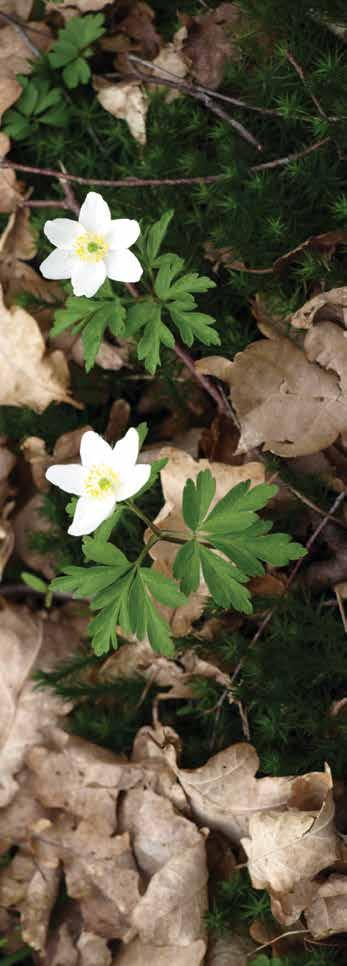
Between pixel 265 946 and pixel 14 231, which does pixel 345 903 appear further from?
pixel 14 231

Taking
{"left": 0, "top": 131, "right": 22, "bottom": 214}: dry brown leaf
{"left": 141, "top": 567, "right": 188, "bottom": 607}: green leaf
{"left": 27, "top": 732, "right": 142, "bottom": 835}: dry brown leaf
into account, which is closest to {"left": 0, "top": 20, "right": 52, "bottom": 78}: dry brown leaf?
{"left": 0, "top": 131, "right": 22, "bottom": 214}: dry brown leaf

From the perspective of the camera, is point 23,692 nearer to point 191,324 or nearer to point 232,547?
point 232,547

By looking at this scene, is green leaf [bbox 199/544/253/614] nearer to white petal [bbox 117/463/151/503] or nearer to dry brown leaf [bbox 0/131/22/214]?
white petal [bbox 117/463/151/503]

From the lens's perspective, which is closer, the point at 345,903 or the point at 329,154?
the point at 345,903

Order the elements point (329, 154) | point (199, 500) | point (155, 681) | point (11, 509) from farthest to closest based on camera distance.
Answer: point (11, 509) < point (155, 681) < point (329, 154) < point (199, 500)

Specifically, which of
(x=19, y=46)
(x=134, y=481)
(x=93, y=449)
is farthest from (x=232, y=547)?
(x=19, y=46)

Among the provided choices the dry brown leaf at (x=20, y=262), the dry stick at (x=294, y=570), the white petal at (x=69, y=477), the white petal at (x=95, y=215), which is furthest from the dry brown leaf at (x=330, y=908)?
the dry brown leaf at (x=20, y=262)

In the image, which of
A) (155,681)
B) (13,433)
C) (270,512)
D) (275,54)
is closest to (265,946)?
(155,681)
